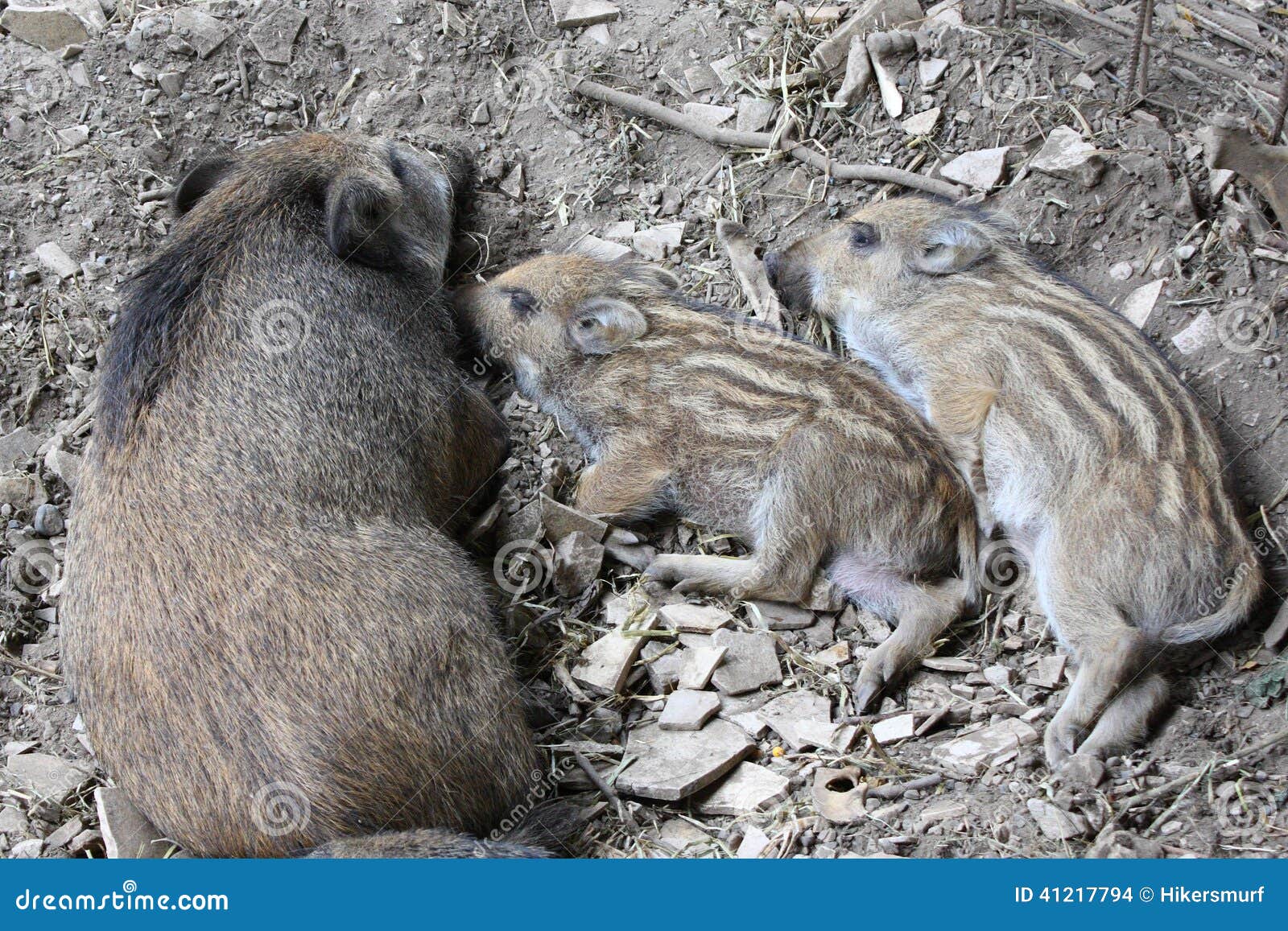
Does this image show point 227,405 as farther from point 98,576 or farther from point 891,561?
point 891,561

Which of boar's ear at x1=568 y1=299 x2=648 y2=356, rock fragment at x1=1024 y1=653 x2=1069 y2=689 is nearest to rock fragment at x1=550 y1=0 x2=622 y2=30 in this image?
boar's ear at x1=568 y1=299 x2=648 y2=356

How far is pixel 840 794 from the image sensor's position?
4.00 m

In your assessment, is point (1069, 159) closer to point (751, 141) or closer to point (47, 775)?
point (751, 141)

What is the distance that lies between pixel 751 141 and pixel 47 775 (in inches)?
165

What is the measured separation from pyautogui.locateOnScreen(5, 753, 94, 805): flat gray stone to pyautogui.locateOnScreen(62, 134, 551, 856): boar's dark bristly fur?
17.2 inches

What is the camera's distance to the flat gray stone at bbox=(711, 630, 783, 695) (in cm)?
447

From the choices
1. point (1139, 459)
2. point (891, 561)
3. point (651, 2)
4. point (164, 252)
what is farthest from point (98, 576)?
point (651, 2)

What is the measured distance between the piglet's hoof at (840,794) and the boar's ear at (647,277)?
242cm

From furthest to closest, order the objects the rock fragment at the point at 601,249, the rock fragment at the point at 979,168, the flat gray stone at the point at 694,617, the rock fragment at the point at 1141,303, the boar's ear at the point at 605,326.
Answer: the rock fragment at the point at 601,249 → the rock fragment at the point at 979,168 → the boar's ear at the point at 605,326 → the rock fragment at the point at 1141,303 → the flat gray stone at the point at 694,617

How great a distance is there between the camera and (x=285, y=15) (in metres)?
6.12

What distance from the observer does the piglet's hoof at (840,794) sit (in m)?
3.92

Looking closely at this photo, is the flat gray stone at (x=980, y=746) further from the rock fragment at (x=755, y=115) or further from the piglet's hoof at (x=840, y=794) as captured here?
the rock fragment at (x=755, y=115)

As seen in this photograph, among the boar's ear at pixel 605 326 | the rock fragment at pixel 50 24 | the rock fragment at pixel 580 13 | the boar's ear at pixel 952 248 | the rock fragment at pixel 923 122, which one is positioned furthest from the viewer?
the rock fragment at pixel 580 13

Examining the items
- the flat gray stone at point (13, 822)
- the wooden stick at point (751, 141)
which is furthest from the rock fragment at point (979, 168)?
the flat gray stone at point (13, 822)
